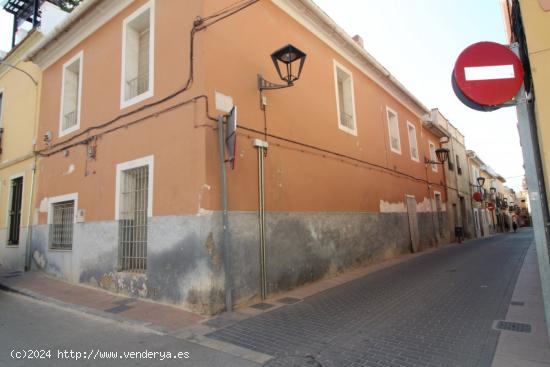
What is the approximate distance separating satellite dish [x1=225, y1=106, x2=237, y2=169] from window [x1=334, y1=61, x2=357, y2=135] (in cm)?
521

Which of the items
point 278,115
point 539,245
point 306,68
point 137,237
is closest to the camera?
point 539,245

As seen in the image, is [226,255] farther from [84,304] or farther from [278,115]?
[278,115]

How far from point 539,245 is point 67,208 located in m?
9.71

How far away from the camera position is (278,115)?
7273 millimetres

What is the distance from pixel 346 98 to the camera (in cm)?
1055

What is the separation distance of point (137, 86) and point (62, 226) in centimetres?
441

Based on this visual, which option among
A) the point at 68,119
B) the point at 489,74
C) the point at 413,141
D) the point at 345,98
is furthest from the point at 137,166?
the point at 413,141

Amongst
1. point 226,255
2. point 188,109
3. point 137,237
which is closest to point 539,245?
point 226,255

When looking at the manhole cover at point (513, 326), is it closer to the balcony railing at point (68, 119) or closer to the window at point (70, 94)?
the window at point (70, 94)

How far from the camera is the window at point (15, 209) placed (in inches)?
416

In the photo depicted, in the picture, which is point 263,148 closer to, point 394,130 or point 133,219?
point 133,219

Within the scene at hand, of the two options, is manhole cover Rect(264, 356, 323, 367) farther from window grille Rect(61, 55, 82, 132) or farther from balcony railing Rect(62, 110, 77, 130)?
balcony railing Rect(62, 110, 77, 130)

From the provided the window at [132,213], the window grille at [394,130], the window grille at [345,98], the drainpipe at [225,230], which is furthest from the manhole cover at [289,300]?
the window grille at [394,130]

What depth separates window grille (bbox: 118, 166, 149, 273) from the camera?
6668 mm
